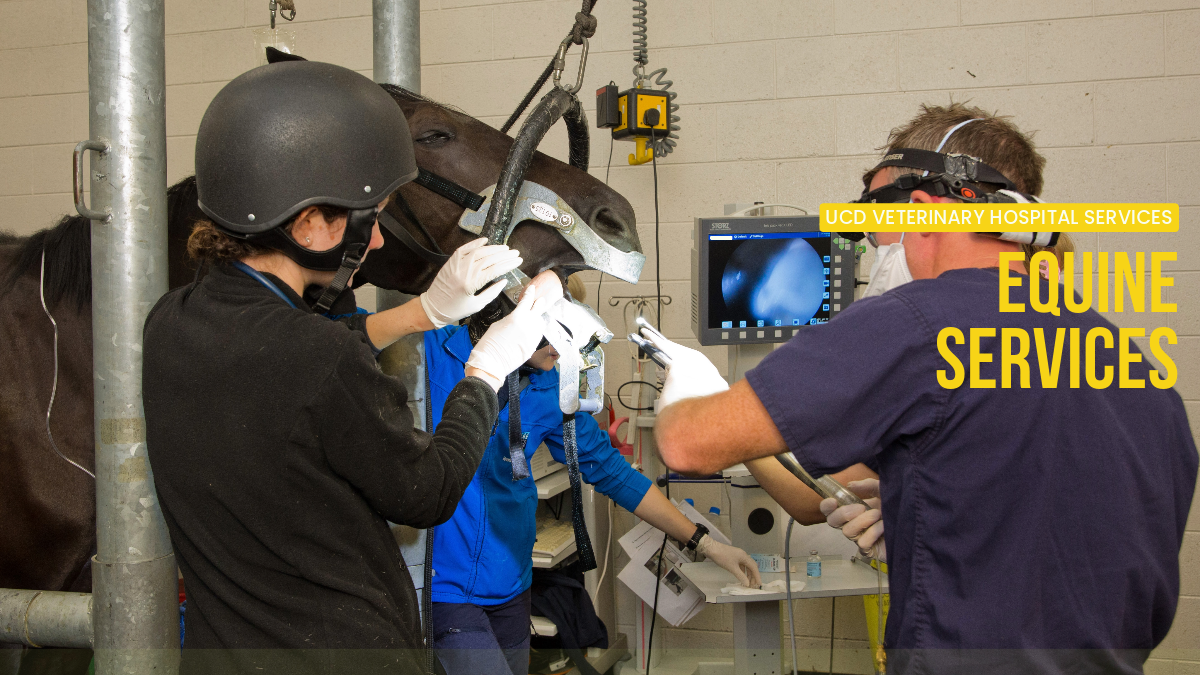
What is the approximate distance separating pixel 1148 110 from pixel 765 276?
204cm

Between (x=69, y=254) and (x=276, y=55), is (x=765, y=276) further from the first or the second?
(x=69, y=254)

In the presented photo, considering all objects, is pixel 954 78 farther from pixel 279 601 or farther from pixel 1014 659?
pixel 279 601

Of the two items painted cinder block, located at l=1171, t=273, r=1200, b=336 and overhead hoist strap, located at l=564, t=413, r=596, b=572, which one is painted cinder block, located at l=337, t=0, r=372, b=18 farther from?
painted cinder block, located at l=1171, t=273, r=1200, b=336

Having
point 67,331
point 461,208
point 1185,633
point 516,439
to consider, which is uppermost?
point 461,208

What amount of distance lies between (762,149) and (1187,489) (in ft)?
8.36

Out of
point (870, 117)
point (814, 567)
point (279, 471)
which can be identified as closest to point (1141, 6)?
point (870, 117)

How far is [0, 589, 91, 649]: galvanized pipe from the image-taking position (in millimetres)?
1228

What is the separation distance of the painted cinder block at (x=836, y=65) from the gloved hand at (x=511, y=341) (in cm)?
247

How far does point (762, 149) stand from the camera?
3529 mm

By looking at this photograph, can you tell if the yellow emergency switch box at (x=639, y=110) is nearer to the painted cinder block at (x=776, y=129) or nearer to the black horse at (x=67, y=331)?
the painted cinder block at (x=776, y=129)

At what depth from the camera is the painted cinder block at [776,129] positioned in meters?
3.48

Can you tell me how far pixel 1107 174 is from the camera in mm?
3293

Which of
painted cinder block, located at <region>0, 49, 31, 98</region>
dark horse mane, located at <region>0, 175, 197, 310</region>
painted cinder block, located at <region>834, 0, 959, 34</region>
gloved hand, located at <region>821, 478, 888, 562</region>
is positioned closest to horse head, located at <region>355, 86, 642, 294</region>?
dark horse mane, located at <region>0, 175, 197, 310</region>

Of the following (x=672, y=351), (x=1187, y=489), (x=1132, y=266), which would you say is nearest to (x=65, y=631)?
(x=672, y=351)
